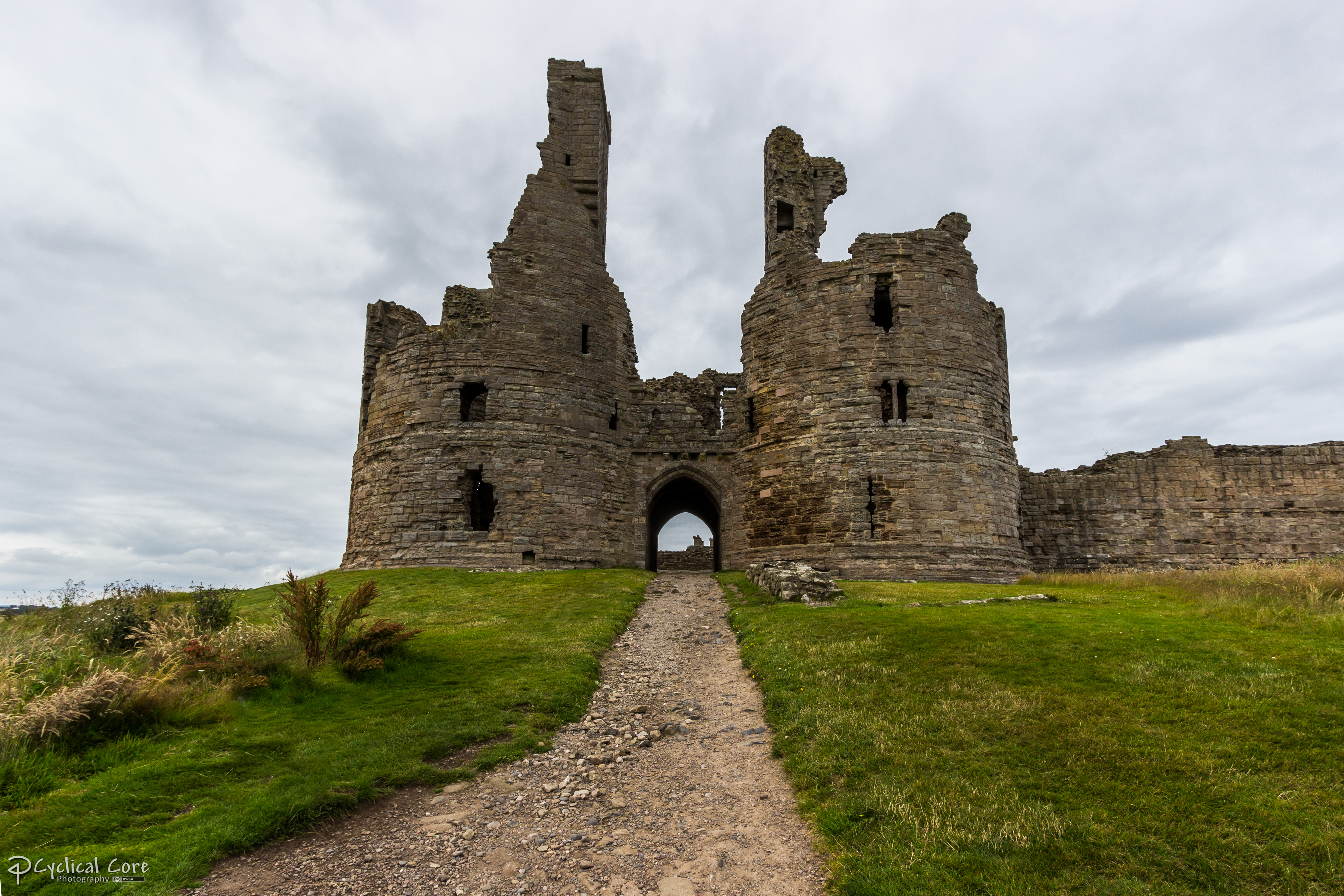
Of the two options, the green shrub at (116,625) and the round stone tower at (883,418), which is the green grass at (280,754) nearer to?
the green shrub at (116,625)

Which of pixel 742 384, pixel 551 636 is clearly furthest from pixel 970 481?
pixel 551 636

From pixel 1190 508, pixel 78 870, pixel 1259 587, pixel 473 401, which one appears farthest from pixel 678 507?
pixel 78 870

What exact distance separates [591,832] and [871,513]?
50.6 feet

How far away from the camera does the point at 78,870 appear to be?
14.2ft

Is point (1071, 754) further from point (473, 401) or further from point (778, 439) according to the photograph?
point (473, 401)

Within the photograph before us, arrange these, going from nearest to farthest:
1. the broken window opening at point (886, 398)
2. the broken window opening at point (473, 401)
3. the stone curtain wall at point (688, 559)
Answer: the broken window opening at point (886, 398) < the broken window opening at point (473, 401) < the stone curtain wall at point (688, 559)

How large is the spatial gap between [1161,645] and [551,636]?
8.74 metres

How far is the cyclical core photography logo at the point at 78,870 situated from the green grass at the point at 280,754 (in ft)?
0.15

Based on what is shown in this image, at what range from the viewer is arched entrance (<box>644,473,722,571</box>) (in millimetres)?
23641

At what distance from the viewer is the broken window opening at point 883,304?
67.8 feet

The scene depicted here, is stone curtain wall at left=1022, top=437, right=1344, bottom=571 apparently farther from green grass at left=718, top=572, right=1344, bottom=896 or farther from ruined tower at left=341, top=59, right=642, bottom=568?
green grass at left=718, top=572, right=1344, bottom=896

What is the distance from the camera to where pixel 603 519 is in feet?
72.8

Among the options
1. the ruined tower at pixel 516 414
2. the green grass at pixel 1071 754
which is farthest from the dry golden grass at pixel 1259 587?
the ruined tower at pixel 516 414

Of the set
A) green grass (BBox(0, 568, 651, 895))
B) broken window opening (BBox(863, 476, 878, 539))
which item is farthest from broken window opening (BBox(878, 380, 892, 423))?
green grass (BBox(0, 568, 651, 895))
